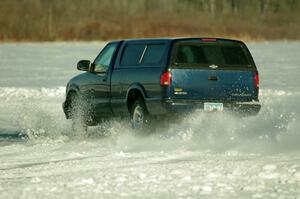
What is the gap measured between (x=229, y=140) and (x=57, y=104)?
11317 millimetres

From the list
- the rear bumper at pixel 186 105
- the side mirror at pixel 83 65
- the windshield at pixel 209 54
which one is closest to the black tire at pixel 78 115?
the side mirror at pixel 83 65

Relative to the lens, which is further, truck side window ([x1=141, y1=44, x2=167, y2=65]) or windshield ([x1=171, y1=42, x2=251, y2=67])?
truck side window ([x1=141, y1=44, x2=167, y2=65])

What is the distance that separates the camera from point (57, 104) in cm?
2359

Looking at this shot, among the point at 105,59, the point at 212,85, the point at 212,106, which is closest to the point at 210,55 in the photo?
the point at 212,85

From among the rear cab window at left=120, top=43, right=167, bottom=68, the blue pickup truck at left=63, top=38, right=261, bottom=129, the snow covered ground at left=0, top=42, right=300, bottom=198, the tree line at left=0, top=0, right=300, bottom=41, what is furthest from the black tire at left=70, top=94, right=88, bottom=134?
the tree line at left=0, top=0, right=300, bottom=41

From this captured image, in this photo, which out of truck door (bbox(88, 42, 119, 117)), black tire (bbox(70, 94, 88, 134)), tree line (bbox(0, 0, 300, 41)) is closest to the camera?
truck door (bbox(88, 42, 119, 117))

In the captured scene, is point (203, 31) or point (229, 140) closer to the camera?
point (229, 140)

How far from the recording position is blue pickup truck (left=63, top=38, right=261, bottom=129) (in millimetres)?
13164

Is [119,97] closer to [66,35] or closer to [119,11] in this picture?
[66,35]

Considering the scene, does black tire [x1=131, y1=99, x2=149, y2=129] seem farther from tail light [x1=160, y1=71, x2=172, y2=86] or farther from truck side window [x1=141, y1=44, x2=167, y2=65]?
tail light [x1=160, y1=71, x2=172, y2=86]

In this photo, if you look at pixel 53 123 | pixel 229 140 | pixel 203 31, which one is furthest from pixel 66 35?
pixel 229 140

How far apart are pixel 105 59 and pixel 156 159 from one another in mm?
4541

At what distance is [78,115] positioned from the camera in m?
15.8

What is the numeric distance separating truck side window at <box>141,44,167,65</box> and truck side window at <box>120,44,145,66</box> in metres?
0.18
